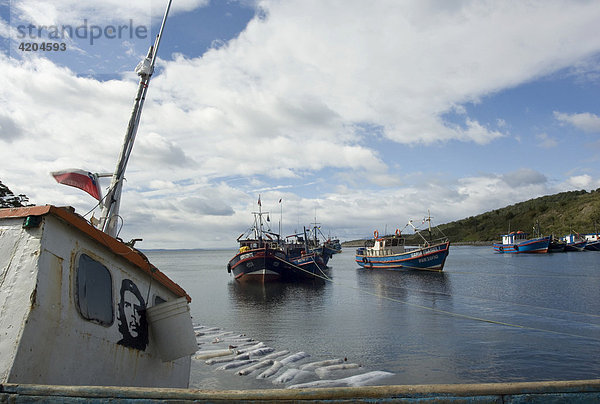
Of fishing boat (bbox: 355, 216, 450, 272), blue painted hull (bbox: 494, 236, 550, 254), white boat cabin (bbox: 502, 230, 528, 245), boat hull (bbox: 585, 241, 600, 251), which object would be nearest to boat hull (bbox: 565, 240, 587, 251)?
boat hull (bbox: 585, 241, 600, 251)

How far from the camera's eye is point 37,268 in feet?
12.6

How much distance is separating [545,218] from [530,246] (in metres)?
64.9

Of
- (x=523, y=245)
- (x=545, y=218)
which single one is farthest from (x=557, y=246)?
(x=545, y=218)

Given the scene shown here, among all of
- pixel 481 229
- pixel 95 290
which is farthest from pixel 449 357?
pixel 481 229

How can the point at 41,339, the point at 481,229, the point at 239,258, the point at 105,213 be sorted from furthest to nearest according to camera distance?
the point at 481,229
the point at 239,258
the point at 105,213
the point at 41,339

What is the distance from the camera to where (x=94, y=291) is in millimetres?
4750

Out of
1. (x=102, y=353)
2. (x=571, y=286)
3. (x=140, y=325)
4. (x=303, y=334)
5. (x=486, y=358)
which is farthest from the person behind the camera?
(x=571, y=286)

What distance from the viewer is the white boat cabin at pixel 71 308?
3678 mm

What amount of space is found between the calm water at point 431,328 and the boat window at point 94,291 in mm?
5207

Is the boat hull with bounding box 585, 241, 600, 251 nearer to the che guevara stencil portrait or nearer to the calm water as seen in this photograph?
the calm water

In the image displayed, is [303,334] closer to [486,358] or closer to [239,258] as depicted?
[486,358]

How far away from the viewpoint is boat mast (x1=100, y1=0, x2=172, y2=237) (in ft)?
24.1

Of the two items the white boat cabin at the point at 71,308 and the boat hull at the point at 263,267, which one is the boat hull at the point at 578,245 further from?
the white boat cabin at the point at 71,308

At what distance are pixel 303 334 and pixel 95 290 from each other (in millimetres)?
12690
